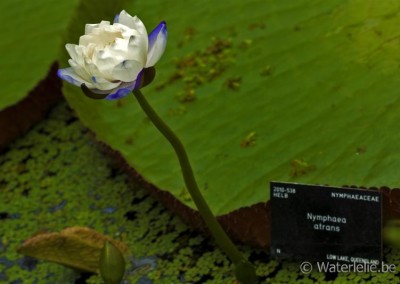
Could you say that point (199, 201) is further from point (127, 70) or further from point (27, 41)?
point (27, 41)

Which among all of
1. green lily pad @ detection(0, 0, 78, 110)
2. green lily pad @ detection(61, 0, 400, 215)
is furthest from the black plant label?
green lily pad @ detection(0, 0, 78, 110)

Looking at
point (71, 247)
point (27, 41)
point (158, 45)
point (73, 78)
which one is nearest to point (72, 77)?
point (73, 78)

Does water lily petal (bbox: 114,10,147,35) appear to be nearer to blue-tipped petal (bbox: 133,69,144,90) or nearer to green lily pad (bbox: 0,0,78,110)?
blue-tipped petal (bbox: 133,69,144,90)

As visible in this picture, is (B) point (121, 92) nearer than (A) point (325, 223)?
Yes

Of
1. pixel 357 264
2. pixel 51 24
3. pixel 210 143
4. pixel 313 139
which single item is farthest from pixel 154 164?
pixel 51 24

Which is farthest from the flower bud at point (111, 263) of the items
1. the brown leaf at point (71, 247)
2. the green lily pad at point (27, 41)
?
the green lily pad at point (27, 41)

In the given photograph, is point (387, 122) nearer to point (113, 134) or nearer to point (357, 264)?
point (357, 264)
